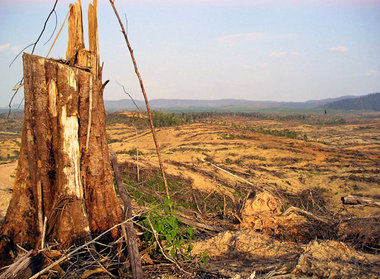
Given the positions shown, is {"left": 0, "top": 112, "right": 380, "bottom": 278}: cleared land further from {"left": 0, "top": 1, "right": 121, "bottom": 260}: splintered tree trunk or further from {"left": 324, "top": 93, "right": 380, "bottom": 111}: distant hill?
{"left": 324, "top": 93, "right": 380, "bottom": 111}: distant hill

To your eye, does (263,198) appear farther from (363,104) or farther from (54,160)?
(363,104)

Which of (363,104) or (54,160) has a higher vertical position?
(363,104)

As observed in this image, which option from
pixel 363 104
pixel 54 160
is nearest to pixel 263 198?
pixel 54 160

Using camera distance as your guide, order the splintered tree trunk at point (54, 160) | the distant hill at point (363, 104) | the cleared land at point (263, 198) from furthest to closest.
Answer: the distant hill at point (363, 104) → the cleared land at point (263, 198) → the splintered tree trunk at point (54, 160)

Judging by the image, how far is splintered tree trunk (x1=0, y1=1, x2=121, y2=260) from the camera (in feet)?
8.09

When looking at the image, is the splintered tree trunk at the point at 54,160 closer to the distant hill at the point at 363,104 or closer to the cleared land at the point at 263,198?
the cleared land at the point at 263,198

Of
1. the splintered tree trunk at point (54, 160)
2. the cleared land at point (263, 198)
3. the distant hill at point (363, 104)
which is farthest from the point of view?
the distant hill at point (363, 104)

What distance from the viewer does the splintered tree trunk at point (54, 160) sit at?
2.46 m

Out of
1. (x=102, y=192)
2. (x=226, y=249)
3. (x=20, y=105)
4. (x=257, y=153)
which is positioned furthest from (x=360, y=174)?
(x=20, y=105)

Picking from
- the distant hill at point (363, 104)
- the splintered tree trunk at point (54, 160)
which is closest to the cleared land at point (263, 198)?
the splintered tree trunk at point (54, 160)

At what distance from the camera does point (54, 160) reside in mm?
2545

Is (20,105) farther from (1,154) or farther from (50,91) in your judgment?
(1,154)

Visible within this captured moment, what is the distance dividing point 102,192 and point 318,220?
2.90m

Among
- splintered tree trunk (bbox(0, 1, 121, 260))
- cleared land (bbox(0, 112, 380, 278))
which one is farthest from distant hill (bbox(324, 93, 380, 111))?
splintered tree trunk (bbox(0, 1, 121, 260))
